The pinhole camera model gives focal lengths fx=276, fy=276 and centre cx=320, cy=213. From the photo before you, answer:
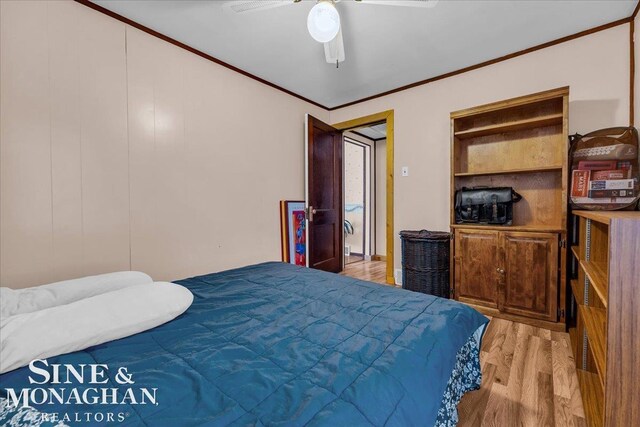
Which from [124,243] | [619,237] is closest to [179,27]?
[124,243]

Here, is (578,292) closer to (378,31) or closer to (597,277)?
(597,277)

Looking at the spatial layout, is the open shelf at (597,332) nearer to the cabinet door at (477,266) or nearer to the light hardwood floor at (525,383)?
the light hardwood floor at (525,383)

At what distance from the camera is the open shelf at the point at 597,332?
1.12m

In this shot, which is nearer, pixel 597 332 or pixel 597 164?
pixel 597 332

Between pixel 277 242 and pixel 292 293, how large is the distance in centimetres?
190

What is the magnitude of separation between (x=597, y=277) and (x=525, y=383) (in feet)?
2.38

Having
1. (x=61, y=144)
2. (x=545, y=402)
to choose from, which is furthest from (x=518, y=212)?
(x=61, y=144)

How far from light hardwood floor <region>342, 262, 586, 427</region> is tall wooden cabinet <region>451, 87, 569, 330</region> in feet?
1.01

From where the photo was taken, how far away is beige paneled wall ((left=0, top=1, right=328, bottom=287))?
1714 millimetres

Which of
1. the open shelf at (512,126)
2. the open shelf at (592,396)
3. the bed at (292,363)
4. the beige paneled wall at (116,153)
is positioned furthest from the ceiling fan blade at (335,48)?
the open shelf at (592,396)

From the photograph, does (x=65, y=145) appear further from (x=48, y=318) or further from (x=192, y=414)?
(x=192, y=414)

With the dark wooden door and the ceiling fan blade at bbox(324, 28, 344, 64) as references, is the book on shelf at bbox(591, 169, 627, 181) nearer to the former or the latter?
the ceiling fan blade at bbox(324, 28, 344, 64)

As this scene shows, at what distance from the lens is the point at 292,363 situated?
0.83 metres

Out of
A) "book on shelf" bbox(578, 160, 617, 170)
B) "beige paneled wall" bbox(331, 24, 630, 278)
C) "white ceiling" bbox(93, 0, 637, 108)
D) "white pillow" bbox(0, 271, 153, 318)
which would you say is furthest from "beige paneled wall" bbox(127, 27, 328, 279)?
"book on shelf" bbox(578, 160, 617, 170)
